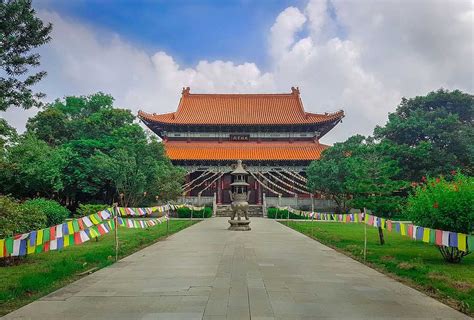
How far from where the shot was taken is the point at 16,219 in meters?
9.47

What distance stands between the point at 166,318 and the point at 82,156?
92.7 feet

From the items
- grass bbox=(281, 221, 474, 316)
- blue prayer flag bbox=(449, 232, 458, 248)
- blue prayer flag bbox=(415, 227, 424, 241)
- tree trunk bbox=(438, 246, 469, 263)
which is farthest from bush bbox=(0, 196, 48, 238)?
tree trunk bbox=(438, 246, 469, 263)

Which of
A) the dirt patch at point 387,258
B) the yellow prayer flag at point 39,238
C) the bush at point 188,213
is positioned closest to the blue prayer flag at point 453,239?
the dirt patch at point 387,258

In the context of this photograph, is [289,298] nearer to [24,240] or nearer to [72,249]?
[24,240]

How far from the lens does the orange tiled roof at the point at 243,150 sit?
38312 millimetres

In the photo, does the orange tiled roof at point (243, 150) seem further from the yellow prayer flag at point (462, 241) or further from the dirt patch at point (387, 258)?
the yellow prayer flag at point (462, 241)

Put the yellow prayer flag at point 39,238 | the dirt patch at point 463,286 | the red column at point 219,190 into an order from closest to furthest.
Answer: the dirt patch at point 463,286 → the yellow prayer flag at point 39,238 → the red column at point 219,190

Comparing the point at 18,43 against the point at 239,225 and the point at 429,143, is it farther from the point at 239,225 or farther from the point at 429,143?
the point at 429,143

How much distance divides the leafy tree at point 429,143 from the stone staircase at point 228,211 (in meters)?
12.9

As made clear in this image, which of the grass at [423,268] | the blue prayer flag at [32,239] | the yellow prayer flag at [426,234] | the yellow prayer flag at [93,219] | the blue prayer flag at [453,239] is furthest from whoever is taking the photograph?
the yellow prayer flag at [93,219]

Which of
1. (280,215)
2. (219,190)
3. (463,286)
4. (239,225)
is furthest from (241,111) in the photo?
(463,286)

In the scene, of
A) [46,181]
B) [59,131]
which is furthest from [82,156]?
[59,131]

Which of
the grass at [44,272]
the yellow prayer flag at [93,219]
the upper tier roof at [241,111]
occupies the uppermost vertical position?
the upper tier roof at [241,111]

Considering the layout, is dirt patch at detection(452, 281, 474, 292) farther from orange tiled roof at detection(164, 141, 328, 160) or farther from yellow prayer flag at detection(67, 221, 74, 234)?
orange tiled roof at detection(164, 141, 328, 160)
